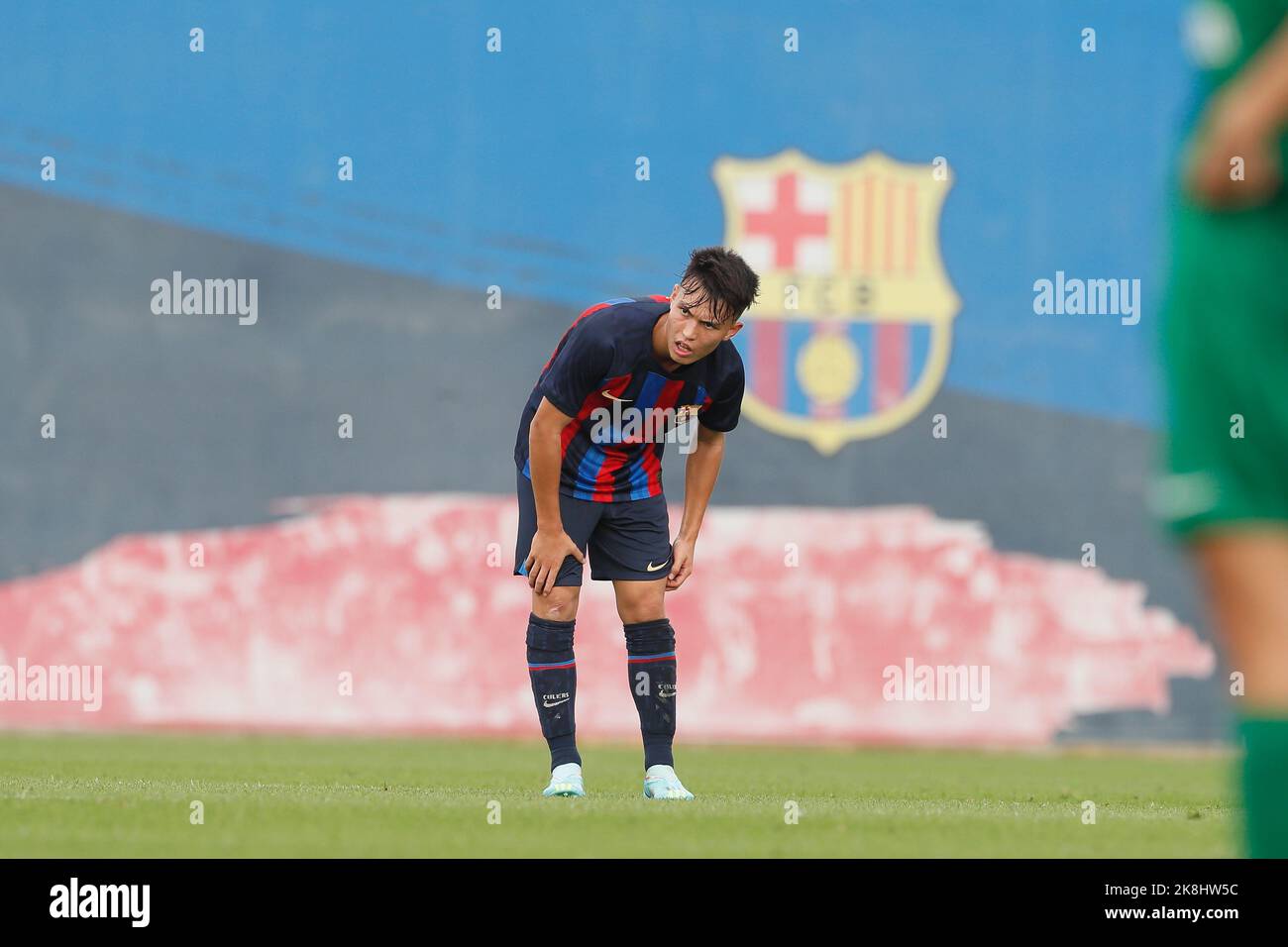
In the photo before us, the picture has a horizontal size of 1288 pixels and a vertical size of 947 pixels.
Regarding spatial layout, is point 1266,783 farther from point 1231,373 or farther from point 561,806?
point 561,806

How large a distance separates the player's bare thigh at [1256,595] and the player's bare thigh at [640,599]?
4155 mm

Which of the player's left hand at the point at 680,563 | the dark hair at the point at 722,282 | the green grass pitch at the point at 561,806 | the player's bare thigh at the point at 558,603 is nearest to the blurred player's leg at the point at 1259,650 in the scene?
the green grass pitch at the point at 561,806

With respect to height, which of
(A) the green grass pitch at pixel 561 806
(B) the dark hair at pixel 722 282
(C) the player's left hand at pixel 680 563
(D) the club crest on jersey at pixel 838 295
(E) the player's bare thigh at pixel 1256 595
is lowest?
(A) the green grass pitch at pixel 561 806

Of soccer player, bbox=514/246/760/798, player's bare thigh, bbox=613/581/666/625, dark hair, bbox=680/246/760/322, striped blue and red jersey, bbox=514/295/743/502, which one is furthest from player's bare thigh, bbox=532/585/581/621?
dark hair, bbox=680/246/760/322

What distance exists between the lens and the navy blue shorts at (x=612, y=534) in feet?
19.4

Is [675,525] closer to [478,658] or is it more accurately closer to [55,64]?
[478,658]

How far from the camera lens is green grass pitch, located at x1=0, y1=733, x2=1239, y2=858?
4.28m

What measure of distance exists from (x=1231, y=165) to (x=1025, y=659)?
9106 millimetres

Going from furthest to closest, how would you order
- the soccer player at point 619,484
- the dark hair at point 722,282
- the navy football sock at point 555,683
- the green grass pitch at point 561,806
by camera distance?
the navy football sock at point 555,683 < the soccer player at point 619,484 < the dark hair at point 722,282 < the green grass pitch at point 561,806

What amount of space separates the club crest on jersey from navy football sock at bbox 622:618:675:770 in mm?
4873

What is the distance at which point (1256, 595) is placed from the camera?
184cm

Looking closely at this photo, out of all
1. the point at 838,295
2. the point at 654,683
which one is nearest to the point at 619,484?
the point at 654,683

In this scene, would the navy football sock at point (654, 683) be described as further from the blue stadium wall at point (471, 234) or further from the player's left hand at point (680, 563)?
the blue stadium wall at point (471, 234)

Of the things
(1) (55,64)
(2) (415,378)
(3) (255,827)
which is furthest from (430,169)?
(3) (255,827)
